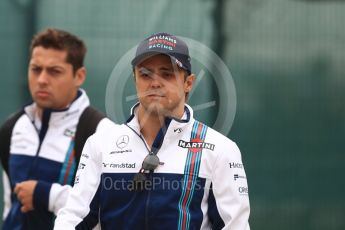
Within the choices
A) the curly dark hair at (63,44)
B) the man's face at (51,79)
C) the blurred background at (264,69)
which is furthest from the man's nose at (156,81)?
the blurred background at (264,69)

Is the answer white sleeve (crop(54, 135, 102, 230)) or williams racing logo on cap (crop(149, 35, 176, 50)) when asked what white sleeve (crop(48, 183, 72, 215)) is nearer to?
white sleeve (crop(54, 135, 102, 230))

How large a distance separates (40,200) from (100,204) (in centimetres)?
125

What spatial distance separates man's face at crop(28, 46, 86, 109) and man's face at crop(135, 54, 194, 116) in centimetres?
146

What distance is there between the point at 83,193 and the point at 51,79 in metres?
1.55

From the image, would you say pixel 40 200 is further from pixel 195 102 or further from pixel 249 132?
pixel 249 132

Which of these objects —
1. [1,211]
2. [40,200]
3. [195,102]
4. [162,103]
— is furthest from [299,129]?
[162,103]

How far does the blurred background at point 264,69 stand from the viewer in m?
7.00

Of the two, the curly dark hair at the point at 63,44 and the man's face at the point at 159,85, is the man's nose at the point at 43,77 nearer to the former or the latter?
the curly dark hair at the point at 63,44

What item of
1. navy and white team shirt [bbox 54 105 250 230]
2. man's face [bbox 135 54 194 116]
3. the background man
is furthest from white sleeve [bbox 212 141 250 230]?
the background man

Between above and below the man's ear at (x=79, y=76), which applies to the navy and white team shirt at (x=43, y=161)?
below

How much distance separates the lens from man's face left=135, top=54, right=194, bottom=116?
3.42 meters

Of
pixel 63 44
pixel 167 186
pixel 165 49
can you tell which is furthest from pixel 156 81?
pixel 63 44

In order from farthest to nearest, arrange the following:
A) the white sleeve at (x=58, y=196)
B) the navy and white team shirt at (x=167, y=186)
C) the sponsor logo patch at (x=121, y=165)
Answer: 1. the white sleeve at (x=58, y=196)
2. the sponsor logo patch at (x=121, y=165)
3. the navy and white team shirt at (x=167, y=186)

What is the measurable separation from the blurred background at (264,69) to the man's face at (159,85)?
3.49 meters
